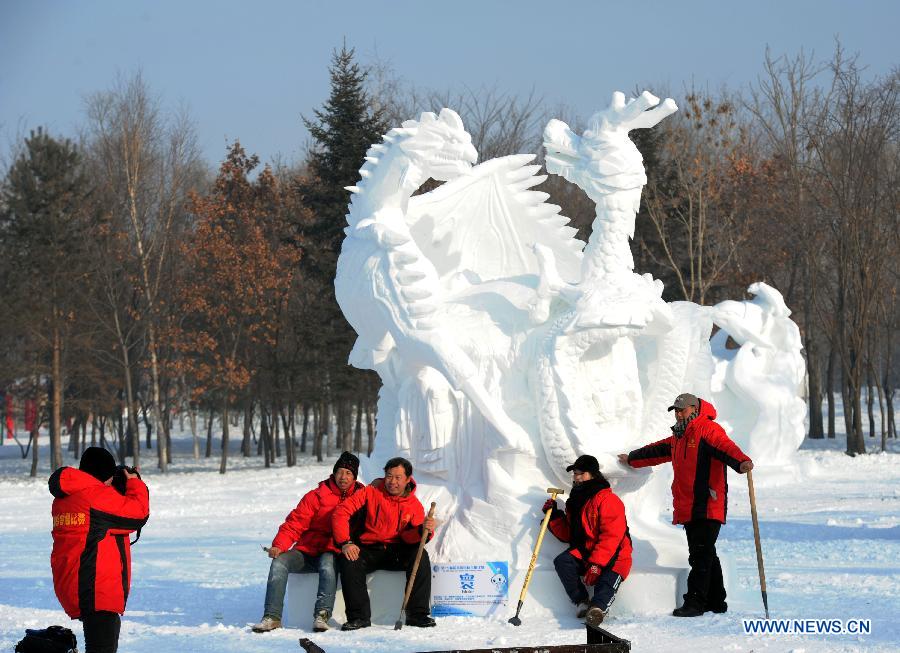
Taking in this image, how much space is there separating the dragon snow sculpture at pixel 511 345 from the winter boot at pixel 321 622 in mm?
973

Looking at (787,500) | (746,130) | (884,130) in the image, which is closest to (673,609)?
(787,500)

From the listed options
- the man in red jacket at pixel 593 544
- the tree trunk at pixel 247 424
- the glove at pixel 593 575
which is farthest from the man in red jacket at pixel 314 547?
the tree trunk at pixel 247 424

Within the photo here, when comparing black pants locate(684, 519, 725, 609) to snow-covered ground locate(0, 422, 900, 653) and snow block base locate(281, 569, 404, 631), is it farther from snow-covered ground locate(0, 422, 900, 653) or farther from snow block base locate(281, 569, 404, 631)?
snow block base locate(281, 569, 404, 631)

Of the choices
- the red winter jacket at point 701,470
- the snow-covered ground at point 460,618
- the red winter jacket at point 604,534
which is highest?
the red winter jacket at point 701,470

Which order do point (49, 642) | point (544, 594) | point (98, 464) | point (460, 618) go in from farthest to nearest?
point (544, 594)
point (460, 618)
point (98, 464)
point (49, 642)

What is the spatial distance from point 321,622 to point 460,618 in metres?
0.89

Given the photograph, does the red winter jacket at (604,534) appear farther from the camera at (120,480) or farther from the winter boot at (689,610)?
the camera at (120,480)

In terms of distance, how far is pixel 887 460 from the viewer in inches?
806

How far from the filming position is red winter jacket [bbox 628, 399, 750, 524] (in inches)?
267

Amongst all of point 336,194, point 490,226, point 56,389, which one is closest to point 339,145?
point 336,194

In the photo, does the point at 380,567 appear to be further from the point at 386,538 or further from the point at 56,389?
the point at 56,389

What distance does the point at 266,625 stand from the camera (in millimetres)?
6855

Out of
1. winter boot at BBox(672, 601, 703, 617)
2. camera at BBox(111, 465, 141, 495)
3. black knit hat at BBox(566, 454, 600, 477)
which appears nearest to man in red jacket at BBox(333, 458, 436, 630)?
black knit hat at BBox(566, 454, 600, 477)

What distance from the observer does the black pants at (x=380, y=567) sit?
694 centimetres
